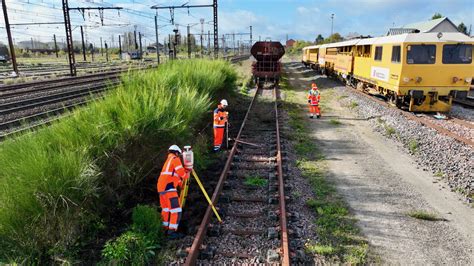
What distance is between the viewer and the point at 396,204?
6.48 m

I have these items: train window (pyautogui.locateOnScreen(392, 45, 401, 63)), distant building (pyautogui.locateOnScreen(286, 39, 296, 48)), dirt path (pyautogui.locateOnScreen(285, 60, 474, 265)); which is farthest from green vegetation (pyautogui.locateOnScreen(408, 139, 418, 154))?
distant building (pyautogui.locateOnScreen(286, 39, 296, 48))

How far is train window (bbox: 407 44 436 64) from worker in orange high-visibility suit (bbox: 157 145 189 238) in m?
11.3

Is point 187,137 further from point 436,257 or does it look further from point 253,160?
point 436,257

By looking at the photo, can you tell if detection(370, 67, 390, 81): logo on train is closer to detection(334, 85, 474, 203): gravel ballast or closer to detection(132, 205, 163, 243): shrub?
detection(334, 85, 474, 203): gravel ballast

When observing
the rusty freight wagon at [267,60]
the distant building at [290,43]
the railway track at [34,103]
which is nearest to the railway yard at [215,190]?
the railway track at [34,103]

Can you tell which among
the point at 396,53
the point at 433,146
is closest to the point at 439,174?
the point at 433,146

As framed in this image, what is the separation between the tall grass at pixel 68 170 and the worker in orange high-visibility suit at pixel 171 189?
88cm

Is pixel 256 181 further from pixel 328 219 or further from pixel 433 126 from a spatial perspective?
pixel 433 126

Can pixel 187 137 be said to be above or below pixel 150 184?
above

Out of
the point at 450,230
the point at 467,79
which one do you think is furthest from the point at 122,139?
the point at 467,79

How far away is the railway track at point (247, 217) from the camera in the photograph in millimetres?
4660

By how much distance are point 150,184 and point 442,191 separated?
5739 millimetres

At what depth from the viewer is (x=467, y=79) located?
13312 millimetres

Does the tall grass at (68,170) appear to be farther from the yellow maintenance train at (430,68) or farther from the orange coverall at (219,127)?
the yellow maintenance train at (430,68)
